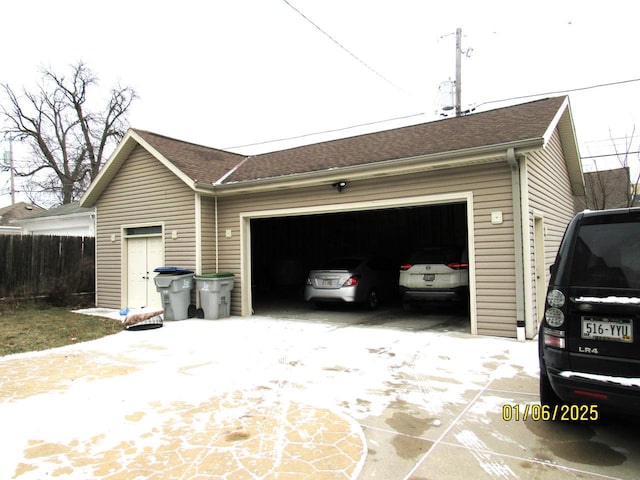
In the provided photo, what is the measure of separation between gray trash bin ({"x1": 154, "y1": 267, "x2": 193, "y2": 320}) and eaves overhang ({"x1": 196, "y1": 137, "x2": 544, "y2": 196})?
79.1 inches

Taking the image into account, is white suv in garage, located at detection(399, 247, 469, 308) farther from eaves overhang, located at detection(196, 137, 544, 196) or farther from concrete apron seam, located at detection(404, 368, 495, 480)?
concrete apron seam, located at detection(404, 368, 495, 480)

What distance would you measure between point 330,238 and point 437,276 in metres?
8.01

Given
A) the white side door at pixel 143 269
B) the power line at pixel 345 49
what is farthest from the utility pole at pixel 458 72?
the white side door at pixel 143 269

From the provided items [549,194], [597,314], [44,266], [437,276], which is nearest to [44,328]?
[44,266]

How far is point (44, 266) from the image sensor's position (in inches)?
479

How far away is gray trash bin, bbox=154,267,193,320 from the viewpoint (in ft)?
31.4

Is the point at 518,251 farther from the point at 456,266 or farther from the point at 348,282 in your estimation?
the point at 348,282

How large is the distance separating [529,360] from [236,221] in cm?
693

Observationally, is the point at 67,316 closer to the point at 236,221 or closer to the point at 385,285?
the point at 236,221

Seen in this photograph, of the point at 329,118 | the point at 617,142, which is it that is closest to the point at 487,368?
the point at 617,142

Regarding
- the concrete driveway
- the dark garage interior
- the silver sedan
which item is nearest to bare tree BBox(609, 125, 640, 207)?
the dark garage interior

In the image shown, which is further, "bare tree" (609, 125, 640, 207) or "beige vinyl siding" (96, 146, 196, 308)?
"bare tree" (609, 125, 640, 207)
